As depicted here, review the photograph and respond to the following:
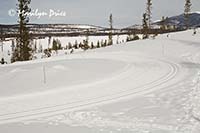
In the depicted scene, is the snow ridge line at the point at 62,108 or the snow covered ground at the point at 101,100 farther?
the snow ridge line at the point at 62,108

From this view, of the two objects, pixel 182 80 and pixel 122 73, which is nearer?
pixel 182 80

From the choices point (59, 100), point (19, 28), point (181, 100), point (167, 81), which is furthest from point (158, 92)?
point (19, 28)

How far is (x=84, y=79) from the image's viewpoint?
1619cm

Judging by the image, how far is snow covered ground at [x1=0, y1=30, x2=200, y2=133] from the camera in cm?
842

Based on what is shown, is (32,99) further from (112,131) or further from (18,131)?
(112,131)

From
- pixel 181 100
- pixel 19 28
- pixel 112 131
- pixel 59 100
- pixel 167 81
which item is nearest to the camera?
pixel 112 131

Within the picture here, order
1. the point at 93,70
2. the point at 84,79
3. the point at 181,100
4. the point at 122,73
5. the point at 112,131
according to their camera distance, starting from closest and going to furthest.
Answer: the point at 112,131, the point at 181,100, the point at 84,79, the point at 122,73, the point at 93,70

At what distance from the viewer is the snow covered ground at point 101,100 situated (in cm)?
842

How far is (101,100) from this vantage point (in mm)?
11477

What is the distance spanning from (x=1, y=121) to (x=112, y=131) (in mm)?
3996

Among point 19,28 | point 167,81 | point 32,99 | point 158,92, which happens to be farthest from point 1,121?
point 19,28

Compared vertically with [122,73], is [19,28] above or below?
above

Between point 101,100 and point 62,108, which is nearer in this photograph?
point 62,108

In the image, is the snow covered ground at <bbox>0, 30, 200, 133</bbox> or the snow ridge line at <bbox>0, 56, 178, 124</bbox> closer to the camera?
the snow covered ground at <bbox>0, 30, 200, 133</bbox>
